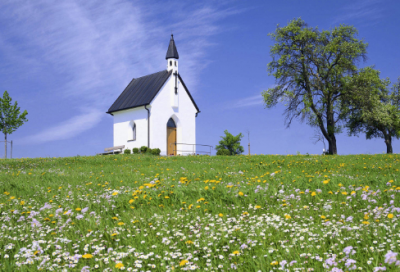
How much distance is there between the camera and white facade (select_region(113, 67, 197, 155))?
Answer: 36.2 meters

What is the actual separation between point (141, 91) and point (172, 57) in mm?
5478

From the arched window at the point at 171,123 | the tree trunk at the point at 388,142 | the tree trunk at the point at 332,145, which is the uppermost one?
the arched window at the point at 171,123

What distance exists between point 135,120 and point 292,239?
34488 millimetres

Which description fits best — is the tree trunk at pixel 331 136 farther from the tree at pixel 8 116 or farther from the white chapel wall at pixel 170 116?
the tree at pixel 8 116

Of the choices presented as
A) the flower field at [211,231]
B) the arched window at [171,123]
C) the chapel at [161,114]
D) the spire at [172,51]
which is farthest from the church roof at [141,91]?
the flower field at [211,231]

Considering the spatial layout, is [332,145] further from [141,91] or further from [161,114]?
[141,91]

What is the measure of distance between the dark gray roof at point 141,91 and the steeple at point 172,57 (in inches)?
28.4

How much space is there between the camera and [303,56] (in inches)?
1330

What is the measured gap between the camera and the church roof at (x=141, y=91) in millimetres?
36947

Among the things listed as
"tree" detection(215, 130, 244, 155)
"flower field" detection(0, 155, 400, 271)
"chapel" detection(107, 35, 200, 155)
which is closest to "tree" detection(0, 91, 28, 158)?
"chapel" detection(107, 35, 200, 155)

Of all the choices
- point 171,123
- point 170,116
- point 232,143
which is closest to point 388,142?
point 232,143

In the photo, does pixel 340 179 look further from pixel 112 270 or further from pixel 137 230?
pixel 112 270

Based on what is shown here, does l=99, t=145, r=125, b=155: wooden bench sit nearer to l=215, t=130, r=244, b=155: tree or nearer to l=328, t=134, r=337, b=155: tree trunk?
l=215, t=130, r=244, b=155: tree

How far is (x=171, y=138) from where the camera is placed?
37875 mm
